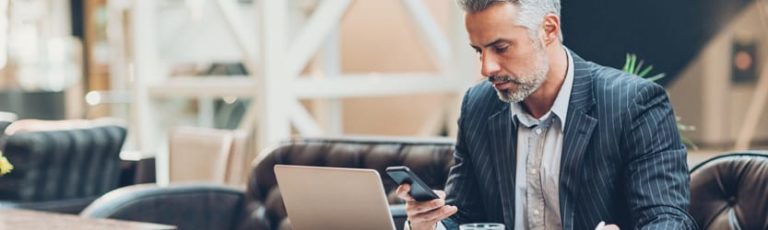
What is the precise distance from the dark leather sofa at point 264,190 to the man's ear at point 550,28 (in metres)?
0.93

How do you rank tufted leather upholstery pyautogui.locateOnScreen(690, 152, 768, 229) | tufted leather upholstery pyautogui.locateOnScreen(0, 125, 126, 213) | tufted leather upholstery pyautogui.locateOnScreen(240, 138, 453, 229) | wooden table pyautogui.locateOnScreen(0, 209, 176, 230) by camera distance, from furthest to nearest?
tufted leather upholstery pyautogui.locateOnScreen(0, 125, 126, 213) → tufted leather upholstery pyautogui.locateOnScreen(240, 138, 453, 229) → wooden table pyautogui.locateOnScreen(0, 209, 176, 230) → tufted leather upholstery pyautogui.locateOnScreen(690, 152, 768, 229)

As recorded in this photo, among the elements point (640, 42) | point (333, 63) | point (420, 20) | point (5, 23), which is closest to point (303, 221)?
point (640, 42)

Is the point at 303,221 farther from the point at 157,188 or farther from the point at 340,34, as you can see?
the point at 340,34

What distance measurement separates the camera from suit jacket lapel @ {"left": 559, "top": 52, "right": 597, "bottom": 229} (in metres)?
2.48

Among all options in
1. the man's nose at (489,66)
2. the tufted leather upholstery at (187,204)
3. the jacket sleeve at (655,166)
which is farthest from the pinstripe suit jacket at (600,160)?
the tufted leather upholstery at (187,204)

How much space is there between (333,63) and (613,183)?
572cm

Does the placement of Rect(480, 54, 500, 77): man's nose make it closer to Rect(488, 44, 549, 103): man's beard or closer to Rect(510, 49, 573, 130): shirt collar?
Rect(488, 44, 549, 103): man's beard

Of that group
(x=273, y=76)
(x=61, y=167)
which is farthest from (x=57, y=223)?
(x=273, y=76)

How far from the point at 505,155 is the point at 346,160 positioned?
4.34 feet

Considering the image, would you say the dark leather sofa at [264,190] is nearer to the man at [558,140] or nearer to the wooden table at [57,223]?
the wooden table at [57,223]

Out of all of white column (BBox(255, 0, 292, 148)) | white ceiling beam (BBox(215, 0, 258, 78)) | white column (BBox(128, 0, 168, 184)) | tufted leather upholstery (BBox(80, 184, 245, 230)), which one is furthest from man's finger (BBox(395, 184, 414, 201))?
white column (BBox(128, 0, 168, 184))

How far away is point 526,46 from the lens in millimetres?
2418

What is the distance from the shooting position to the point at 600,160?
2465 millimetres

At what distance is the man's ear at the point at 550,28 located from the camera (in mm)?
2459
